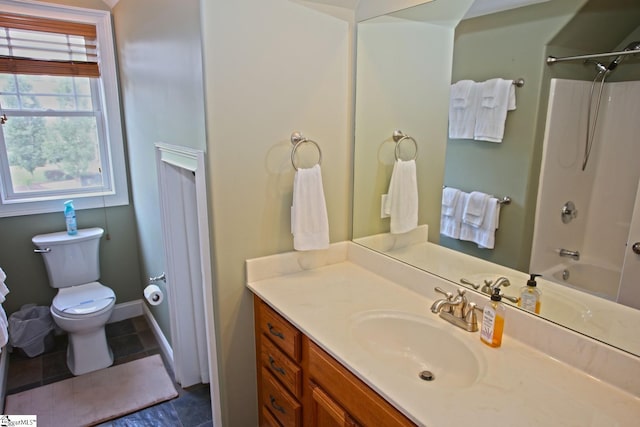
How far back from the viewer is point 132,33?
245 cm

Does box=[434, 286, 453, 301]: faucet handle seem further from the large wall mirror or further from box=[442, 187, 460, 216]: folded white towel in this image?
box=[442, 187, 460, 216]: folded white towel

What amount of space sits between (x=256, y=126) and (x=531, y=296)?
4.06 feet

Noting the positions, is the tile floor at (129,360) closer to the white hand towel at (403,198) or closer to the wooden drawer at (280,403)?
the wooden drawer at (280,403)

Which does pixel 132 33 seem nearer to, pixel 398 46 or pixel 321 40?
pixel 321 40

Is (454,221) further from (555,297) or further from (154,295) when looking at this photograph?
(154,295)

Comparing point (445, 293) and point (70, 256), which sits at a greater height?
point (445, 293)

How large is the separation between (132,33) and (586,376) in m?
2.80

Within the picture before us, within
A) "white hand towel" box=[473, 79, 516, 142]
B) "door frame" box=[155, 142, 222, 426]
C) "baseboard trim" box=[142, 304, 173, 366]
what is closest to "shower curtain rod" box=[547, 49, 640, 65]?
"white hand towel" box=[473, 79, 516, 142]

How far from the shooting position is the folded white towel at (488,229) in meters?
1.51

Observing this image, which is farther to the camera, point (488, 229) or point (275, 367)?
point (275, 367)

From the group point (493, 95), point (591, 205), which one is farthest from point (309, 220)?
point (591, 205)

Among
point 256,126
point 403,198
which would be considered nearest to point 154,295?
point 256,126

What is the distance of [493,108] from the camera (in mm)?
1468

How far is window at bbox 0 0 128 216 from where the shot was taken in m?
2.68
